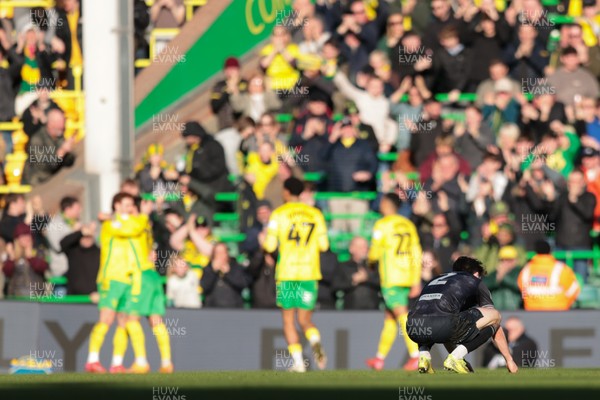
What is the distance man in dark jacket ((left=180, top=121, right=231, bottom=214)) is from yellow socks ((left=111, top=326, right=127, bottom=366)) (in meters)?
3.05

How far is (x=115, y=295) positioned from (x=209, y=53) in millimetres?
5951

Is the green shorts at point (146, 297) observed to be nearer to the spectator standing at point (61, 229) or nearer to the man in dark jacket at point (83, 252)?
the man in dark jacket at point (83, 252)

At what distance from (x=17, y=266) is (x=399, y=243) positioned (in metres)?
4.66

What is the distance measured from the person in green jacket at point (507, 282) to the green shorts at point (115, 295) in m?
4.18

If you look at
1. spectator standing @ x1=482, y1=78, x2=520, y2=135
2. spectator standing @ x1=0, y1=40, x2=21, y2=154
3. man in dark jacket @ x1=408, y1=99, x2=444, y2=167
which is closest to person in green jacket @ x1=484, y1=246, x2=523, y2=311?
man in dark jacket @ x1=408, y1=99, x2=444, y2=167

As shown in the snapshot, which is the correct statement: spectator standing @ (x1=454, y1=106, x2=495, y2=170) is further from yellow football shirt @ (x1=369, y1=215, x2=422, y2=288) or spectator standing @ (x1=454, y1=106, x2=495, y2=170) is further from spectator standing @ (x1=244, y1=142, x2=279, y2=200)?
yellow football shirt @ (x1=369, y1=215, x2=422, y2=288)

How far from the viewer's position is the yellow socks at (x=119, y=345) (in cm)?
2041

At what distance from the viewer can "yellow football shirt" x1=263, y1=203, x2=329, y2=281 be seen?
20.0 metres

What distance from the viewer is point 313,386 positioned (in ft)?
52.7

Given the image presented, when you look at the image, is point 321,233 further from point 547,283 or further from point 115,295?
point 547,283

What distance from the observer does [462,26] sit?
79.4ft

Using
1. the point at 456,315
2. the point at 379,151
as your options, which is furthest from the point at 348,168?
the point at 456,315

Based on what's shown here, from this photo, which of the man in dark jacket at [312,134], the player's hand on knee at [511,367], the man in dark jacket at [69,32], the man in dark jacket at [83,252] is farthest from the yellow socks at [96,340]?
the man in dark jacket at [69,32]

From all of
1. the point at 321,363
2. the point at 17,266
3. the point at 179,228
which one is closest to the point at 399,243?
the point at 321,363
